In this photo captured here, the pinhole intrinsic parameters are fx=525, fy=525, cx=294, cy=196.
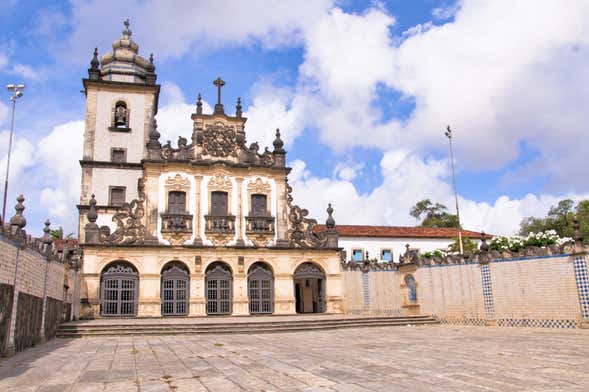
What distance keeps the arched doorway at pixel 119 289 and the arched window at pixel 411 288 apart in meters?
13.1

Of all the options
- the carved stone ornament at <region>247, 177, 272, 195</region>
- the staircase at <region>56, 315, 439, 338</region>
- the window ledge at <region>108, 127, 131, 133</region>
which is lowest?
the staircase at <region>56, 315, 439, 338</region>

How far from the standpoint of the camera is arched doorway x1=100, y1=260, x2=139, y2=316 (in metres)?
25.3

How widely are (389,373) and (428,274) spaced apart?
51.8 feet

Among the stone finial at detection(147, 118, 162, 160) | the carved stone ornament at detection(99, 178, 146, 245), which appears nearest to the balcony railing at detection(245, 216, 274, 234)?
the carved stone ornament at detection(99, 178, 146, 245)

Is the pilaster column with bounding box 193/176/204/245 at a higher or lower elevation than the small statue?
lower

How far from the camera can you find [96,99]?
106 feet

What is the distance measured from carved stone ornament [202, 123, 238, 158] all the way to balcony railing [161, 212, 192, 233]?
390cm

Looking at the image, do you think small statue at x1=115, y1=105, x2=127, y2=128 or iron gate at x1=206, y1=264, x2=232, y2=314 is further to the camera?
small statue at x1=115, y1=105, x2=127, y2=128

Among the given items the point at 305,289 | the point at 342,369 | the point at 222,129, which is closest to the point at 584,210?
the point at 305,289

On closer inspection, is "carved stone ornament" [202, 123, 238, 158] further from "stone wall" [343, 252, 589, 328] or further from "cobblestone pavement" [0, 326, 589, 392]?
"cobblestone pavement" [0, 326, 589, 392]

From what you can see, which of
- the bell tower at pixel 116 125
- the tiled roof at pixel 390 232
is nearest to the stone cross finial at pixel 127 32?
the bell tower at pixel 116 125

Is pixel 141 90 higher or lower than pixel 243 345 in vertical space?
higher

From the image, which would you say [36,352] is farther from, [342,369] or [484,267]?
[484,267]

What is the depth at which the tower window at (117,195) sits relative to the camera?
3092 centimetres
